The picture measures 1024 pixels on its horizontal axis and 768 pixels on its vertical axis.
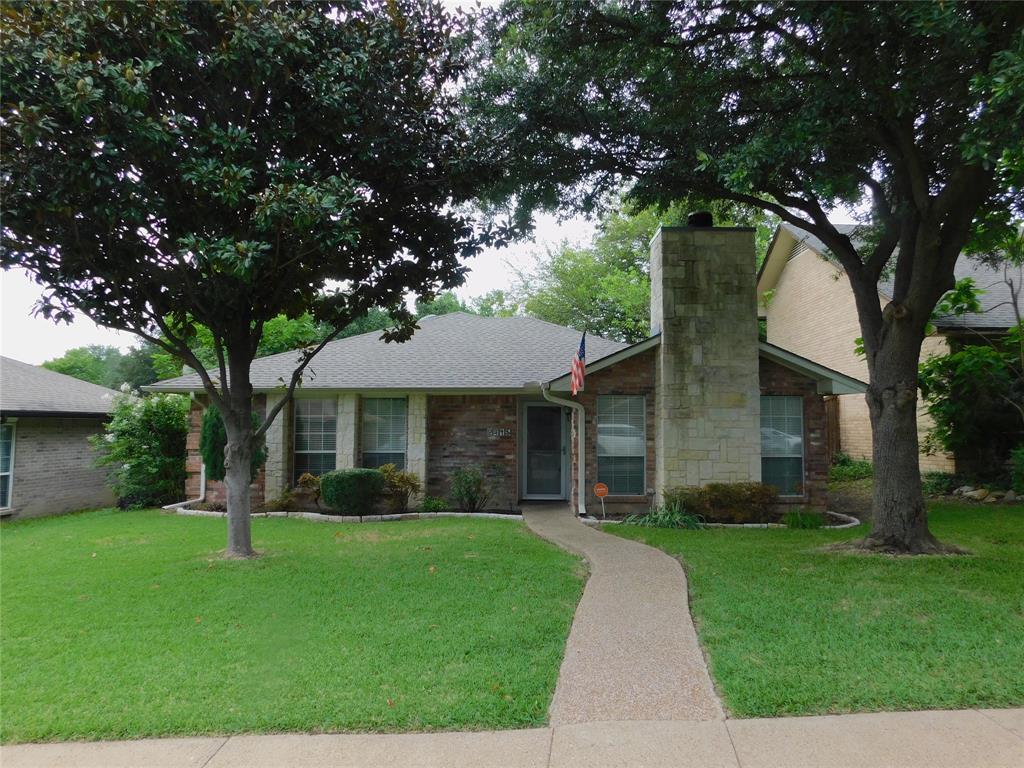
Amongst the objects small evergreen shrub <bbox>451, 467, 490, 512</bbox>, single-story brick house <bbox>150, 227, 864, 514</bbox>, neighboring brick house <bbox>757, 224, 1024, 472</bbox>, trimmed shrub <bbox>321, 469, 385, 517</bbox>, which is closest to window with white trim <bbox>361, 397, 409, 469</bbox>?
single-story brick house <bbox>150, 227, 864, 514</bbox>

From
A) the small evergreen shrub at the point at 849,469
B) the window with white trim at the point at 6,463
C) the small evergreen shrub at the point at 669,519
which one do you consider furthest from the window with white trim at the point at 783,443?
the window with white trim at the point at 6,463

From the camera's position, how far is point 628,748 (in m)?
3.40

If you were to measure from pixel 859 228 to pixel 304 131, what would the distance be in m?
9.82

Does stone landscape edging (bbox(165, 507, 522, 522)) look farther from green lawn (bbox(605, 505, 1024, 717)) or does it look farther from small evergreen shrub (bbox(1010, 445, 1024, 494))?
small evergreen shrub (bbox(1010, 445, 1024, 494))

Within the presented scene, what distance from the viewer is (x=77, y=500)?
15.2m

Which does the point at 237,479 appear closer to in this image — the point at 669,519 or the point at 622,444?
the point at 622,444

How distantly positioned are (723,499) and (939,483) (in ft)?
20.1

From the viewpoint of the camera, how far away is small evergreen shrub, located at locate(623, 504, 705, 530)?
1038 centimetres

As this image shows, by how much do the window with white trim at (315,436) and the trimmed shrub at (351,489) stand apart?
50.2 inches

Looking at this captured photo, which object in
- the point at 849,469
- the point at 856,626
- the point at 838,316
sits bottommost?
the point at 856,626

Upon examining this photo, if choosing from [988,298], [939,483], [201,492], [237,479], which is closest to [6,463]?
[201,492]

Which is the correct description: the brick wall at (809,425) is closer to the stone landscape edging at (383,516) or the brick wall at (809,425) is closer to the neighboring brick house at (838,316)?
the neighboring brick house at (838,316)

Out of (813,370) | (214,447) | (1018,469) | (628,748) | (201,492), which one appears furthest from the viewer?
(201,492)

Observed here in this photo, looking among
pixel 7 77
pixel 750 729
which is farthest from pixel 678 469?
pixel 7 77
